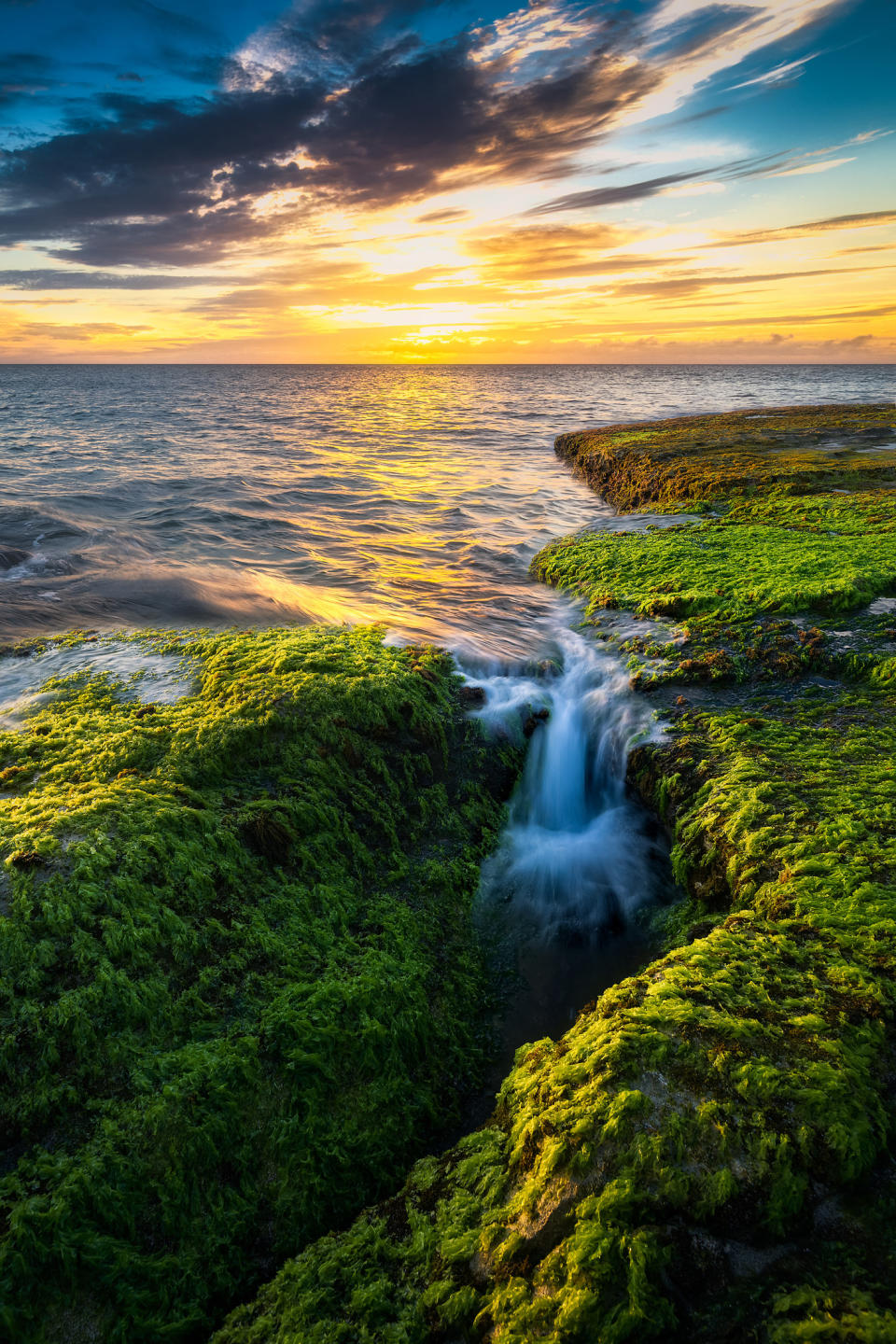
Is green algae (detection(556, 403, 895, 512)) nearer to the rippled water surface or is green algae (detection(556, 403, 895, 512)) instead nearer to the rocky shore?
the rippled water surface

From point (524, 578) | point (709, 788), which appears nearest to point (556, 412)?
point (524, 578)

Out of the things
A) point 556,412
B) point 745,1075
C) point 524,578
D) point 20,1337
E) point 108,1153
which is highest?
point 556,412

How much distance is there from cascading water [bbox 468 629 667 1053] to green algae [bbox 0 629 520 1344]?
0.39 metres

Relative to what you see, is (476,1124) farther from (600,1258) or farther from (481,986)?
(600,1258)

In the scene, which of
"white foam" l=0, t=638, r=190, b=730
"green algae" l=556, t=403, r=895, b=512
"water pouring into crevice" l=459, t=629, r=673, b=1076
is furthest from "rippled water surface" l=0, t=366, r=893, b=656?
"water pouring into crevice" l=459, t=629, r=673, b=1076

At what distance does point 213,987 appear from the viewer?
165 inches

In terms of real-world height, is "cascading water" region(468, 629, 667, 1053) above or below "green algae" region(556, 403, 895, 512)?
below

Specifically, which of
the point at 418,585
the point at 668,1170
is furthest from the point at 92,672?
the point at 668,1170

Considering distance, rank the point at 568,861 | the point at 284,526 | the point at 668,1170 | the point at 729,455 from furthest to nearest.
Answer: the point at 729,455 → the point at 284,526 → the point at 568,861 → the point at 668,1170

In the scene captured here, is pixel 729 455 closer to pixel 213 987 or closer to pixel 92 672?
pixel 92 672

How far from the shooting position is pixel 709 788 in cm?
571

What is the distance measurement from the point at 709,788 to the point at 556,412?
53.6 meters

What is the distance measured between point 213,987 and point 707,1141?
9.99 ft

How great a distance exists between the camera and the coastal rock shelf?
2502 mm
